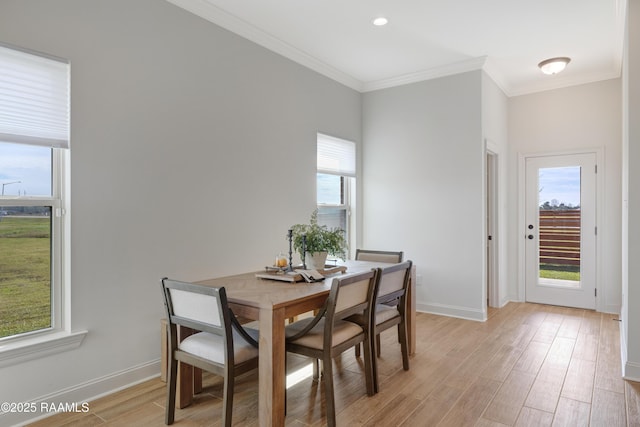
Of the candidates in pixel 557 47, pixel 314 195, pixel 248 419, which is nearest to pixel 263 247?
pixel 314 195

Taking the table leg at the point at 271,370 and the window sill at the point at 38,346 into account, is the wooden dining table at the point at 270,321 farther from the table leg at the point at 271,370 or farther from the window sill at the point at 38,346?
the window sill at the point at 38,346

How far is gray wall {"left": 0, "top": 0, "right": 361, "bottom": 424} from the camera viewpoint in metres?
2.42

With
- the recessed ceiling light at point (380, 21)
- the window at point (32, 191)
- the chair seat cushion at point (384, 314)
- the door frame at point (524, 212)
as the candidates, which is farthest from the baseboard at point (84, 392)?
the door frame at point (524, 212)

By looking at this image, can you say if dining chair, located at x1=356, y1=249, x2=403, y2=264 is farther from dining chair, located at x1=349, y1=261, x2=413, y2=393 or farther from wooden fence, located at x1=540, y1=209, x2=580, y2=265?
wooden fence, located at x1=540, y1=209, x2=580, y2=265

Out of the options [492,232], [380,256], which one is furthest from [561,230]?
[380,256]

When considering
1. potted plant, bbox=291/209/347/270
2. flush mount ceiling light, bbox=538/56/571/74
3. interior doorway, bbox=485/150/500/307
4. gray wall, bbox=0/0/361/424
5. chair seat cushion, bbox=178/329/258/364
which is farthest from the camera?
interior doorway, bbox=485/150/500/307

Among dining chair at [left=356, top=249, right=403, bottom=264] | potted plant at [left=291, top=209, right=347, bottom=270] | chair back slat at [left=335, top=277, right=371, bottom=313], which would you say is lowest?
chair back slat at [left=335, top=277, right=371, bottom=313]

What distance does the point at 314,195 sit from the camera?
439 cm

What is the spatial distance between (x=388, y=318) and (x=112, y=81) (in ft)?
8.21

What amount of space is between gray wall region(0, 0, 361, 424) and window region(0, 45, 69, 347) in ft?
0.30

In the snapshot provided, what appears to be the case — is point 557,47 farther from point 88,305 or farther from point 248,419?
point 88,305

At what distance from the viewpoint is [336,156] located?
479 cm

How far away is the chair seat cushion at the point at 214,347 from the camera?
6.69 feet

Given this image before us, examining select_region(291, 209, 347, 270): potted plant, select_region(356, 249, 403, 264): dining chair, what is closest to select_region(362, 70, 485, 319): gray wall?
select_region(356, 249, 403, 264): dining chair
